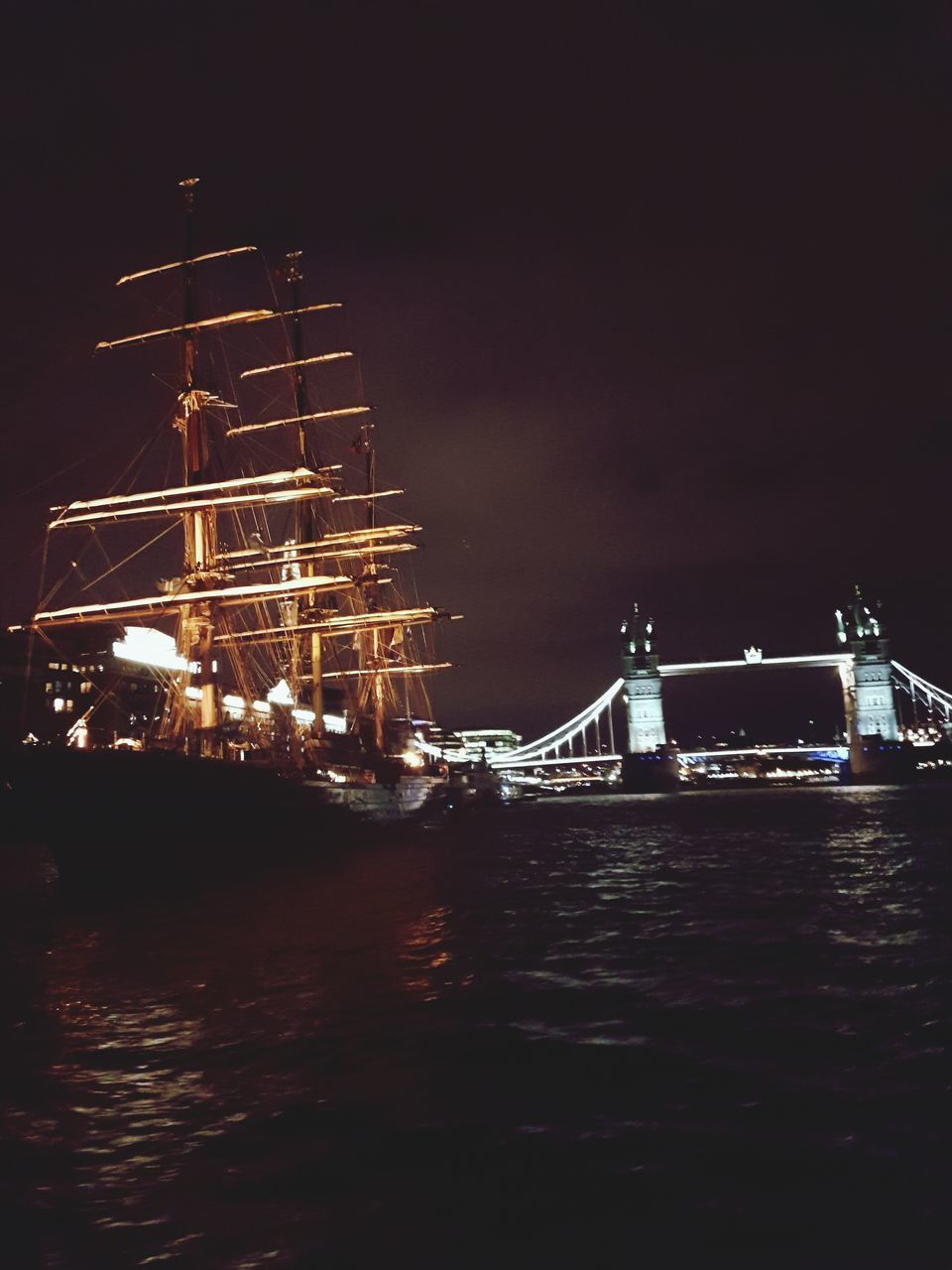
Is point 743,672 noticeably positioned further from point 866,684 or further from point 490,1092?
point 490,1092

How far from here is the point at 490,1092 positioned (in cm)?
691

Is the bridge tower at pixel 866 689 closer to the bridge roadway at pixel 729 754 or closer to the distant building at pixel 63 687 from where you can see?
the bridge roadway at pixel 729 754

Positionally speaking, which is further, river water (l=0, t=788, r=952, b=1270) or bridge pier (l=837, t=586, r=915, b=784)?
bridge pier (l=837, t=586, r=915, b=784)

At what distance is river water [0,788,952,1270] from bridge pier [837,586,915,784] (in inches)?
4665

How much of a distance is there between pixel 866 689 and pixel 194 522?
128968 mm

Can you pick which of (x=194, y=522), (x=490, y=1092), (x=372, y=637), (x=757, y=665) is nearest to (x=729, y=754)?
(x=757, y=665)

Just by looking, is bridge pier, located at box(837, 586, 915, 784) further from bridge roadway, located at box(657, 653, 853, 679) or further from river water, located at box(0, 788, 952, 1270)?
river water, located at box(0, 788, 952, 1270)

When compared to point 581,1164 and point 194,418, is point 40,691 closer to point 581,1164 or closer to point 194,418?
point 194,418

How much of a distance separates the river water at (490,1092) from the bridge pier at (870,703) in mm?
118495

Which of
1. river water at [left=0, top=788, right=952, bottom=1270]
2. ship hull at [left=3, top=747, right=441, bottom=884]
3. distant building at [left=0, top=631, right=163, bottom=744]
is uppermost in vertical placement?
distant building at [left=0, top=631, right=163, bottom=744]

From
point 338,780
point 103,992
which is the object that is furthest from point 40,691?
point 103,992

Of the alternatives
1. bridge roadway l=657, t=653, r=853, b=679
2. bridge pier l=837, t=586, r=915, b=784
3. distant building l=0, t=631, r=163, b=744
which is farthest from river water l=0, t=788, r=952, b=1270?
bridge roadway l=657, t=653, r=853, b=679

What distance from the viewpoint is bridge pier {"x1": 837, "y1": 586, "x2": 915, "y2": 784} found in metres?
125

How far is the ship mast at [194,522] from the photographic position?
3847 centimetres
